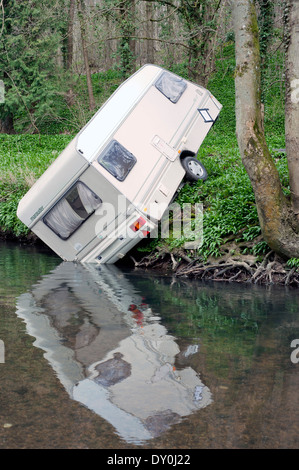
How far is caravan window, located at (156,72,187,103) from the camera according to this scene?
14.5m

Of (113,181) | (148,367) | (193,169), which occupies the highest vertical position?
(113,181)

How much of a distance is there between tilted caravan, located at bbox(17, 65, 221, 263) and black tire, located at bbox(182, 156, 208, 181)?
96mm

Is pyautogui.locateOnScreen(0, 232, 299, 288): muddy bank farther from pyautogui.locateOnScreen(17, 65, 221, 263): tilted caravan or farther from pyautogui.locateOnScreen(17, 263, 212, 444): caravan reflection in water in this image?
pyautogui.locateOnScreen(17, 263, 212, 444): caravan reflection in water

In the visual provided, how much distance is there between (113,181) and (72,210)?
3.78ft

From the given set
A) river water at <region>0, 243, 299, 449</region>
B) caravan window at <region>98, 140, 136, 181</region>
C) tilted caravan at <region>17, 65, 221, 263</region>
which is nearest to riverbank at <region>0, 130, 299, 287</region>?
river water at <region>0, 243, 299, 449</region>

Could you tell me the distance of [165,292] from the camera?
11289 millimetres

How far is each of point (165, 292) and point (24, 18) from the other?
23460mm

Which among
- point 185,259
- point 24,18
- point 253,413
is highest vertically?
point 24,18

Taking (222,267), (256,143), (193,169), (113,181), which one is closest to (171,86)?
(193,169)

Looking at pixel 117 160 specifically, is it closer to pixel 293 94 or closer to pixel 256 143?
pixel 256 143

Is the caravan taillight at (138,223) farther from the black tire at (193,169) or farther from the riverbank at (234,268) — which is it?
the black tire at (193,169)

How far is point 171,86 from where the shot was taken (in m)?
14.8
